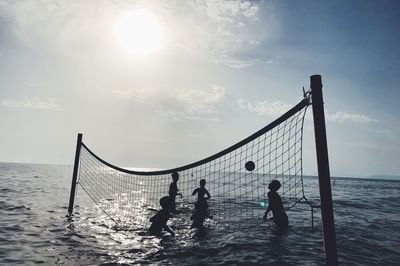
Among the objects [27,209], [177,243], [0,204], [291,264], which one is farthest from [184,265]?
[0,204]

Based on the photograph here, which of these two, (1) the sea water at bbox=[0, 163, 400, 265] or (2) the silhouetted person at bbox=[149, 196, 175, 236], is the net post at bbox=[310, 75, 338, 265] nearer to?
(1) the sea water at bbox=[0, 163, 400, 265]

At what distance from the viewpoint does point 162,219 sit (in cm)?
992

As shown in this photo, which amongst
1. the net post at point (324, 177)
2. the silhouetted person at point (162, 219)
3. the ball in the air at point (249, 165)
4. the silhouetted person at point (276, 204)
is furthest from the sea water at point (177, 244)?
the net post at point (324, 177)

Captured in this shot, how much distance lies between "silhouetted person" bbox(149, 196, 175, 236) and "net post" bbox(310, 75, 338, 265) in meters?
6.06

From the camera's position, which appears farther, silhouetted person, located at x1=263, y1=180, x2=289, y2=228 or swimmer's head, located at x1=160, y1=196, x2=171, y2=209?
silhouetted person, located at x1=263, y1=180, x2=289, y2=228

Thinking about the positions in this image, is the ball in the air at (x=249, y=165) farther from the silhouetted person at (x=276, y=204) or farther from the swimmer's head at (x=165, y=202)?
the silhouetted person at (x=276, y=204)

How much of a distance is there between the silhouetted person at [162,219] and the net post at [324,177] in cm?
606

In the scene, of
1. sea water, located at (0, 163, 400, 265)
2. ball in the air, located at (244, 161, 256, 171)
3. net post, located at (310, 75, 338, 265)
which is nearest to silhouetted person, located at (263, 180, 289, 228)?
sea water, located at (0, 163, 400, 265)

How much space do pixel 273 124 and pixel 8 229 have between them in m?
11.7

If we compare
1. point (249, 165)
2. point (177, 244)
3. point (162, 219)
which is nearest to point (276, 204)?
point (177, 244)

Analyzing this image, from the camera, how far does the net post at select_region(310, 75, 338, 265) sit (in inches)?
155

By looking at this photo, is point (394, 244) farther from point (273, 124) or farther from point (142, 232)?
point (142, 232)

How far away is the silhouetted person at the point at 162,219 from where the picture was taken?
927 centimetres

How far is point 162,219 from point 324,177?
23.7 feet
